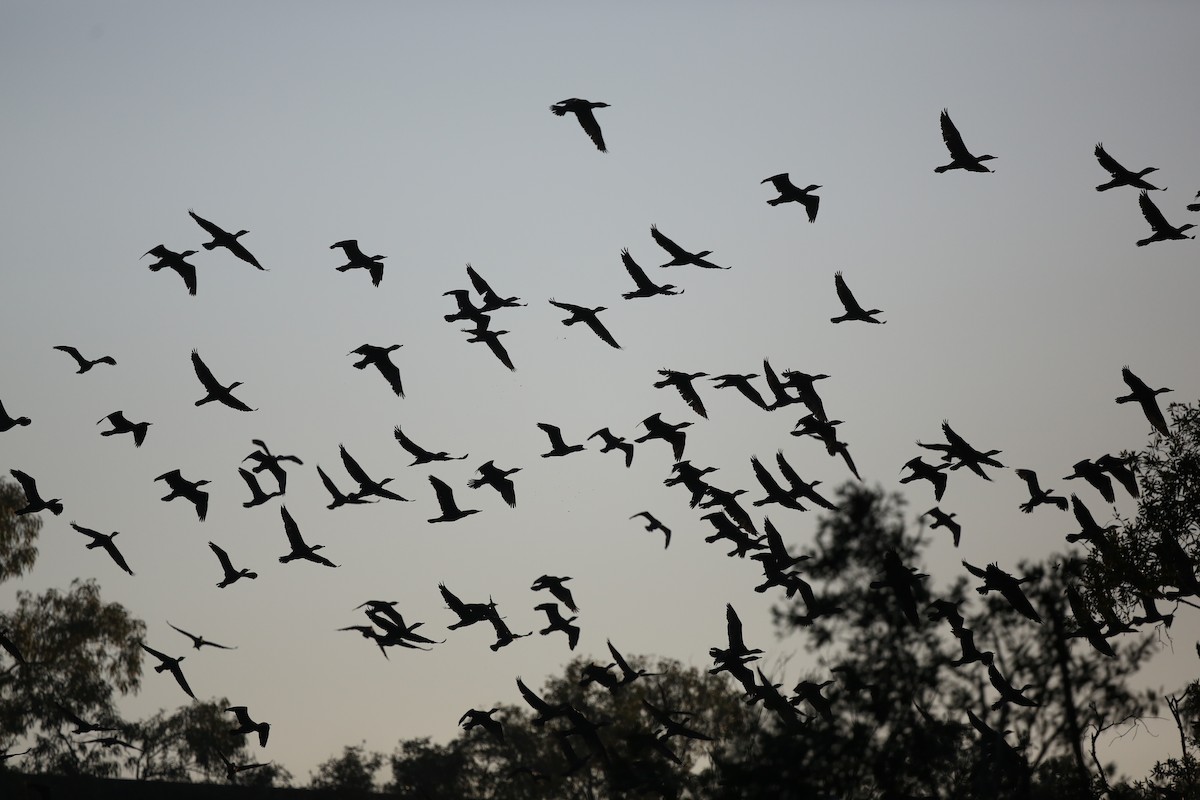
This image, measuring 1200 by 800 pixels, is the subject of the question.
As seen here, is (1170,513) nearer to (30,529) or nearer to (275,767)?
(30,529)

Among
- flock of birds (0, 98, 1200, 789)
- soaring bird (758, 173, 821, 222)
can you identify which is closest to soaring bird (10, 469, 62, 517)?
flock of birds (0, 98, 1200, 789)

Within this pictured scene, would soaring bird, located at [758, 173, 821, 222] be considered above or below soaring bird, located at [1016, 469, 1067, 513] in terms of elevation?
above

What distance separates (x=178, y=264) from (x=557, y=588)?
9065 mm

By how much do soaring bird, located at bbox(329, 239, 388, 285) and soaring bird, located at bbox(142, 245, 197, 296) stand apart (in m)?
2.52

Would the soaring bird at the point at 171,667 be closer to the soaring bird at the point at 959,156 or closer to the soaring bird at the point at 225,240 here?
the soaring bird at the point at 225,240

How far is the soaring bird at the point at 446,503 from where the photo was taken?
23.6m

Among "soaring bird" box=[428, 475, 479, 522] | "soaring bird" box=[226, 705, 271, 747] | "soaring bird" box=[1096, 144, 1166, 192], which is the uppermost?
"soaring bird" box=[1096, 144, 1166, 192]

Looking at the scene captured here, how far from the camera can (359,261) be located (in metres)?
24.2

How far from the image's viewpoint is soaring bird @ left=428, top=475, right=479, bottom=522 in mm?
23609

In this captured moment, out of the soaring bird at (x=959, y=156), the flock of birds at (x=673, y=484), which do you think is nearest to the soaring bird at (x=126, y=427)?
the flock of birds at (x=673, y=484)

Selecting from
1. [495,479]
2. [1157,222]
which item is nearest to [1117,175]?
[1157,222]

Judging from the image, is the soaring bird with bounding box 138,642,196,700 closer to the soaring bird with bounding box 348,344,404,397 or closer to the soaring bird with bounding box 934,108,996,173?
the soaring bird with bounding box 348,344,404,397

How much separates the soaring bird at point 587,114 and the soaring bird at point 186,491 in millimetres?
9256

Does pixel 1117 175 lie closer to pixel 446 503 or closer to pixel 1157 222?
pixel 1157 222
